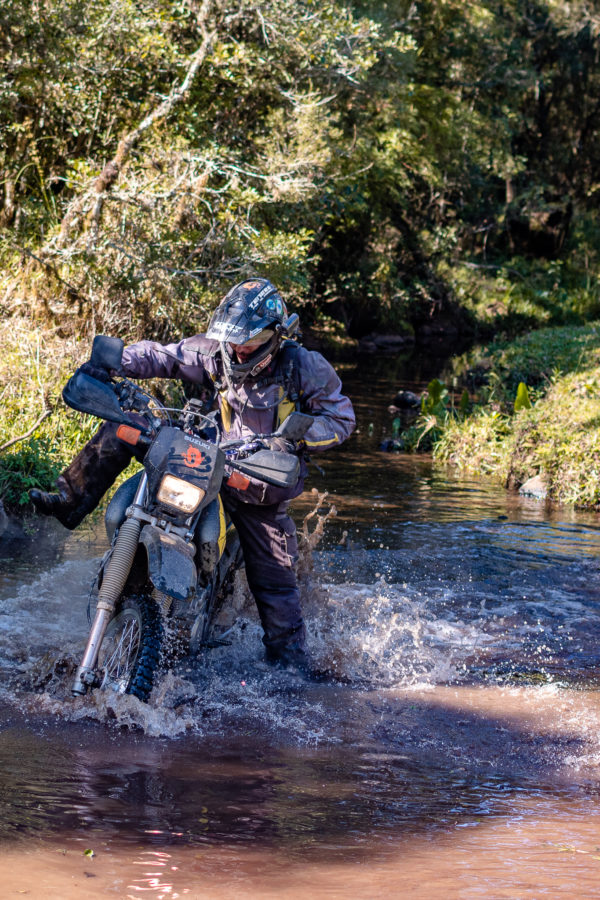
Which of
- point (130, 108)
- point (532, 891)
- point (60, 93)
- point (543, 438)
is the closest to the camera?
point (532, 891)

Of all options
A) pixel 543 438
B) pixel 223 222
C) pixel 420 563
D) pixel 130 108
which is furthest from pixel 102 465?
pixel 130 108

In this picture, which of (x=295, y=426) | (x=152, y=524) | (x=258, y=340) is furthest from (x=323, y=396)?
(x=152, y=524)

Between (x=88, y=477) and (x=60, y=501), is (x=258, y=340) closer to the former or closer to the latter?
(x=88, y=477)

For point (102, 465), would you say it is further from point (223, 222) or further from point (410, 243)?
point (410, 243)

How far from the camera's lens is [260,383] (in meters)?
5.23

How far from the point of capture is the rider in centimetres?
498

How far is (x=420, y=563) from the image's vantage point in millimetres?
8367

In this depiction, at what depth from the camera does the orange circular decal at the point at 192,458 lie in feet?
14.3

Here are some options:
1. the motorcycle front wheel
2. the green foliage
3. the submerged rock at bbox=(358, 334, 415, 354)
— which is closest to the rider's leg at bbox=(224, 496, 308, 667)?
the motorcycle front wheel

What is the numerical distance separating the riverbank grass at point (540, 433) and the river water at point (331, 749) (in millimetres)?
3593

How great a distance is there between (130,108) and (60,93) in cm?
139

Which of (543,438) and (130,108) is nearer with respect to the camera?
(543,438)

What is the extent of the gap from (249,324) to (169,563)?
1296 millimetres

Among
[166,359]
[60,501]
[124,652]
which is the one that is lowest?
[124,652]
